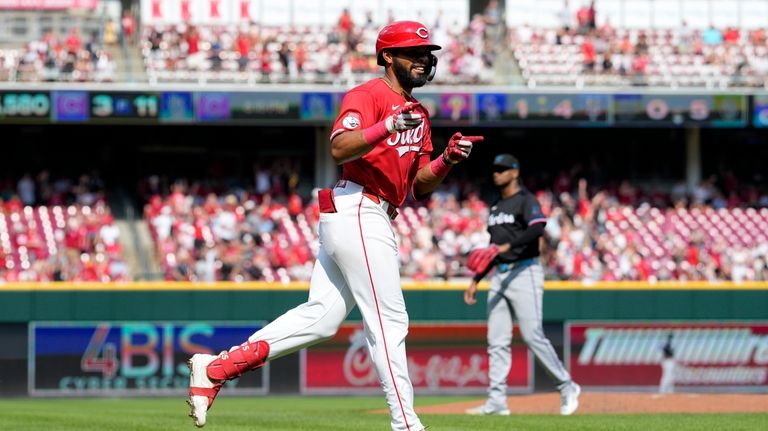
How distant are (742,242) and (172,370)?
35.2ft

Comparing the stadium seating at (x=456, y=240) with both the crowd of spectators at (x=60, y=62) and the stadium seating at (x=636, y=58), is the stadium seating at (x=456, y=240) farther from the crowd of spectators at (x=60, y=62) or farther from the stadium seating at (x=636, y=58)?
the crowd of spectators at (x=60, y=62)

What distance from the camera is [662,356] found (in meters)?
17.4

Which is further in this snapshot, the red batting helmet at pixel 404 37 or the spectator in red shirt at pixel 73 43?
the spectator in red shirt at pixel 73 43

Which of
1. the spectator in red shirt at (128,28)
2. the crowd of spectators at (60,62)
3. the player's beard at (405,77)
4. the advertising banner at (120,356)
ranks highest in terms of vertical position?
the player's beard at (405,77)

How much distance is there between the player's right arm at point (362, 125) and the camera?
5328 mm

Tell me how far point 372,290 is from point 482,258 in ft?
12.3

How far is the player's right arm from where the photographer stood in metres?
5.33

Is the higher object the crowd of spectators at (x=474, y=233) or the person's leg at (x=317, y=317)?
the person's leg at (x=317, y=317)

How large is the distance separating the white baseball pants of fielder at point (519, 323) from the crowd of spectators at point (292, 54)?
45.3ft

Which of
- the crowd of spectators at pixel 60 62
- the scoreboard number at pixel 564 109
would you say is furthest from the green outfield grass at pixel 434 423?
the scoreboard number at pixel 564 109

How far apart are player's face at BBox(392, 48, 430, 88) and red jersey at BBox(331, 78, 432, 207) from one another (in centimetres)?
9

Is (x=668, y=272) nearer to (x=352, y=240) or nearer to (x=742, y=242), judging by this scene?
(x=742, y=242)

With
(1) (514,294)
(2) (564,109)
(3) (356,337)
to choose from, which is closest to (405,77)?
(1) (514,294)

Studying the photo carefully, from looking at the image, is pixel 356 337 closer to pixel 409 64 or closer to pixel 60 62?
pixel 60 62
